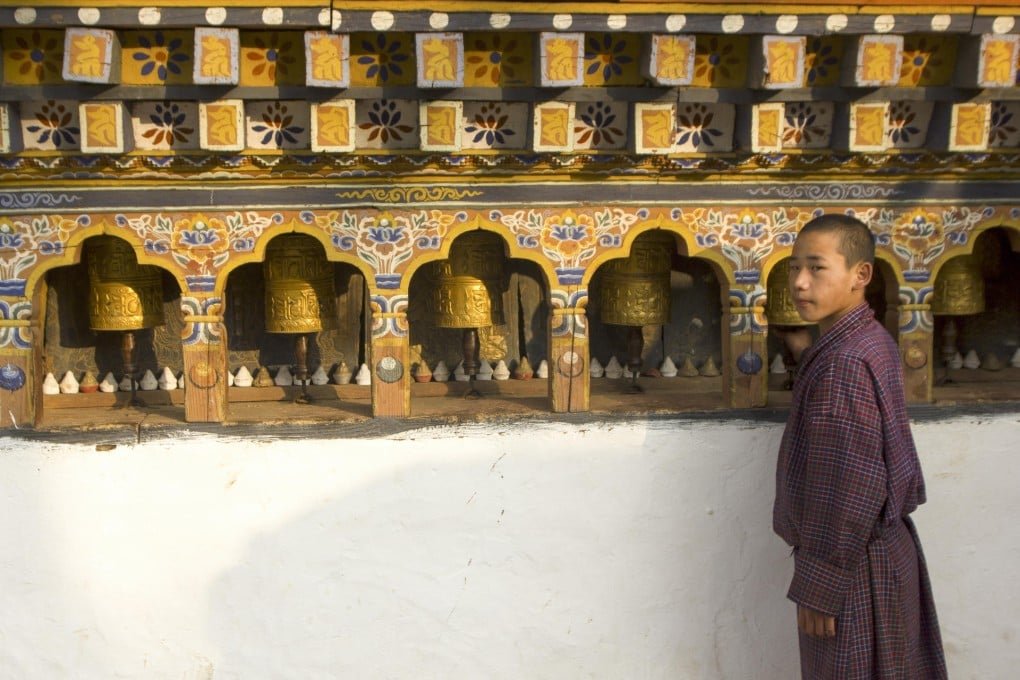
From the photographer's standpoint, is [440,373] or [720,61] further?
[440,373]

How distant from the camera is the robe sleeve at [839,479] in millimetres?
2564

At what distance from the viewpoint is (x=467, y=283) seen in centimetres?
366

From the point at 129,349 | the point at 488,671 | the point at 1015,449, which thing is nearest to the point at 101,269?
the point at 129,349

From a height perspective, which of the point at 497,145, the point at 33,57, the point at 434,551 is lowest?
the point at 434,551

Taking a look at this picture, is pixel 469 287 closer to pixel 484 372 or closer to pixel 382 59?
pixel 484 372

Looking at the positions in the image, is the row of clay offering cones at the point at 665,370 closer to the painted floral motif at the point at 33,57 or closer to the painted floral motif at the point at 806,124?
the painted floral motif at the point at 806,124

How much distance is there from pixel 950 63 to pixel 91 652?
3.19 m

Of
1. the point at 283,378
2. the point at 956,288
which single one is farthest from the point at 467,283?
the point at 956,288

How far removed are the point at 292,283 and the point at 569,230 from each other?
0.98 metres

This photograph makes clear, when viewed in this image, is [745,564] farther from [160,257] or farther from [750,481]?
[160,257]

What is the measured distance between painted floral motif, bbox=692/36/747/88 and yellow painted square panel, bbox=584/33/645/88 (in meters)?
0.18

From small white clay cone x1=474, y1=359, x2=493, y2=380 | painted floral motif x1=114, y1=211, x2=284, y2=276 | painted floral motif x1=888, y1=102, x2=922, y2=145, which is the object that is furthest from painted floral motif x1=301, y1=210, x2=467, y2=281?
painted floral motif x1=888, y1=102, x2=922, y2=145

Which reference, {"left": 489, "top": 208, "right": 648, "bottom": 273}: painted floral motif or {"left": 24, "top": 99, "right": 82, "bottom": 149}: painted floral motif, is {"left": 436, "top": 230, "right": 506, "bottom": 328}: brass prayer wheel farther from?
{"left": 24, "top": 99, "right": 82, "bottom": 149}: painted floral motif

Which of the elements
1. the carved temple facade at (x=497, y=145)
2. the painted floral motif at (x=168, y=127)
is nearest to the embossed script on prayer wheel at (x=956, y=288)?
the carved temple facade at (x=497, y=145)
